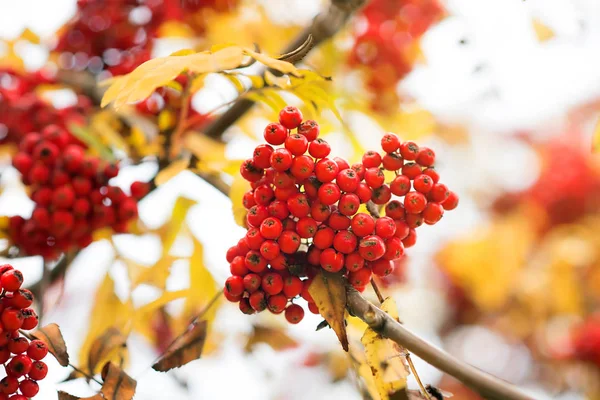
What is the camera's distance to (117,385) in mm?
833

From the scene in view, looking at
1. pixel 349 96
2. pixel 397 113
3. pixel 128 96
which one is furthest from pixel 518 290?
pixel 128 96

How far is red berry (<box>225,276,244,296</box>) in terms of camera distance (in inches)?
31.0

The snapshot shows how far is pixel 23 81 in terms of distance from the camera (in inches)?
57.5

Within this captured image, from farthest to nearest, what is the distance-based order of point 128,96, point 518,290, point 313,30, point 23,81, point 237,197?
1. point 518,290
2. point 23,81
3. point 313,30
4. point 237,197
5. point 128,96

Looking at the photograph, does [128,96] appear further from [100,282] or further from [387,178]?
[100,282]

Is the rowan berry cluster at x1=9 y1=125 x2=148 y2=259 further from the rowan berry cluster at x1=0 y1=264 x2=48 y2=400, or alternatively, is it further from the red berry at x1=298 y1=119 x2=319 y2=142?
the red berry at x1=298 y1=119 x2=319 y2=142

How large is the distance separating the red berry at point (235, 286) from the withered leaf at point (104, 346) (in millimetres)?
336

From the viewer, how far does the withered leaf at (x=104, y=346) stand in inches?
38.5

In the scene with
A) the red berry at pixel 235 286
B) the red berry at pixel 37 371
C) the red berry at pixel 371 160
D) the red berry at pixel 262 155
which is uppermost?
the red berry at pixel 371 160

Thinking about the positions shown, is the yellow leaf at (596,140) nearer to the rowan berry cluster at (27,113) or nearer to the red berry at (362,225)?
the red berry at (362,225)

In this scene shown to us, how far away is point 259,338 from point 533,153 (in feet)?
7.00

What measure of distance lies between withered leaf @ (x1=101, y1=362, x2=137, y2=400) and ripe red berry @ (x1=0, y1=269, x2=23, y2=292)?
0.19m

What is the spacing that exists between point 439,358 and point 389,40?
49.8 inches

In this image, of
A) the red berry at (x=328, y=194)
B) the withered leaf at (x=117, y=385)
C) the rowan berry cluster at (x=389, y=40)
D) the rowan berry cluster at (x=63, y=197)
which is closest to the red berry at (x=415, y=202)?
the red berry at (x=328, y=194)
